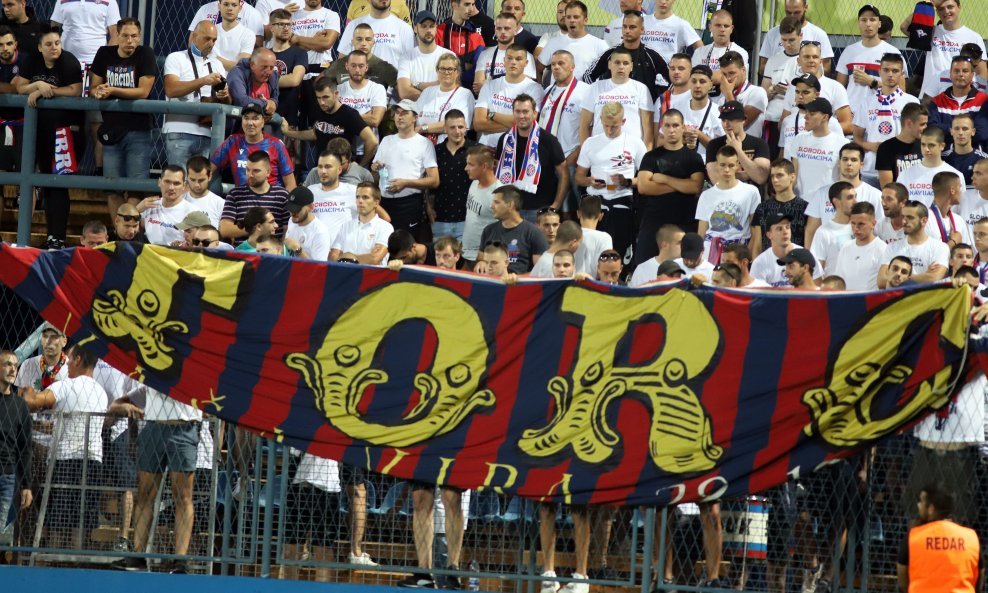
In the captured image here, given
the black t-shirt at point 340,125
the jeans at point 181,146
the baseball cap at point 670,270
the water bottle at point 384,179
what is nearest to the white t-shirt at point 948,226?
the baseball cap at point 670,270

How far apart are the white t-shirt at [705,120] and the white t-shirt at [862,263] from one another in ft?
7.21

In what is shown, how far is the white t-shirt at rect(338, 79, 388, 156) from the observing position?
48.7ft

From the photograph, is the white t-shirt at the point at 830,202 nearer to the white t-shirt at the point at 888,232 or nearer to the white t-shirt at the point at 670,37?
the white t-shirt at the point at 888,232

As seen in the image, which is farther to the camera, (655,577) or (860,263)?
(860,263)

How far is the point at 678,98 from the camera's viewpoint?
14297 mm

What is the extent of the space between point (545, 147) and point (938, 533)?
6.78m

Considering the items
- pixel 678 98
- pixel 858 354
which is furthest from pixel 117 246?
pixel 678 98

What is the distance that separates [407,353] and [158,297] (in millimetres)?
1712

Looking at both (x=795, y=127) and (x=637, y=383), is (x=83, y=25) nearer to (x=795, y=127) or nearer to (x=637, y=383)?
(x=795, y=127)

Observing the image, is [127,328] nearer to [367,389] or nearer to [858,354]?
[367,389]

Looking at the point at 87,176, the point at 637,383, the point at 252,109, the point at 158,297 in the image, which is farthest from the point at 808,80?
→ the point at 158,297

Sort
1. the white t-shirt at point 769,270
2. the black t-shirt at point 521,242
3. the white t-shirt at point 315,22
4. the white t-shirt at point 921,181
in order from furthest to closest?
the white t-shirt at point 315,22
the white t-shirt at point 921,181
the black t-shirt at point 521,242
the white t-shirt at point 769,270

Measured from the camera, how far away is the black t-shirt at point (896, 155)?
13.5 meters

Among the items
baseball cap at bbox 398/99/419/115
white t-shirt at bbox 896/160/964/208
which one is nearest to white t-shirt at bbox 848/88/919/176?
white t-shirt at bbox 896/160/964/208
